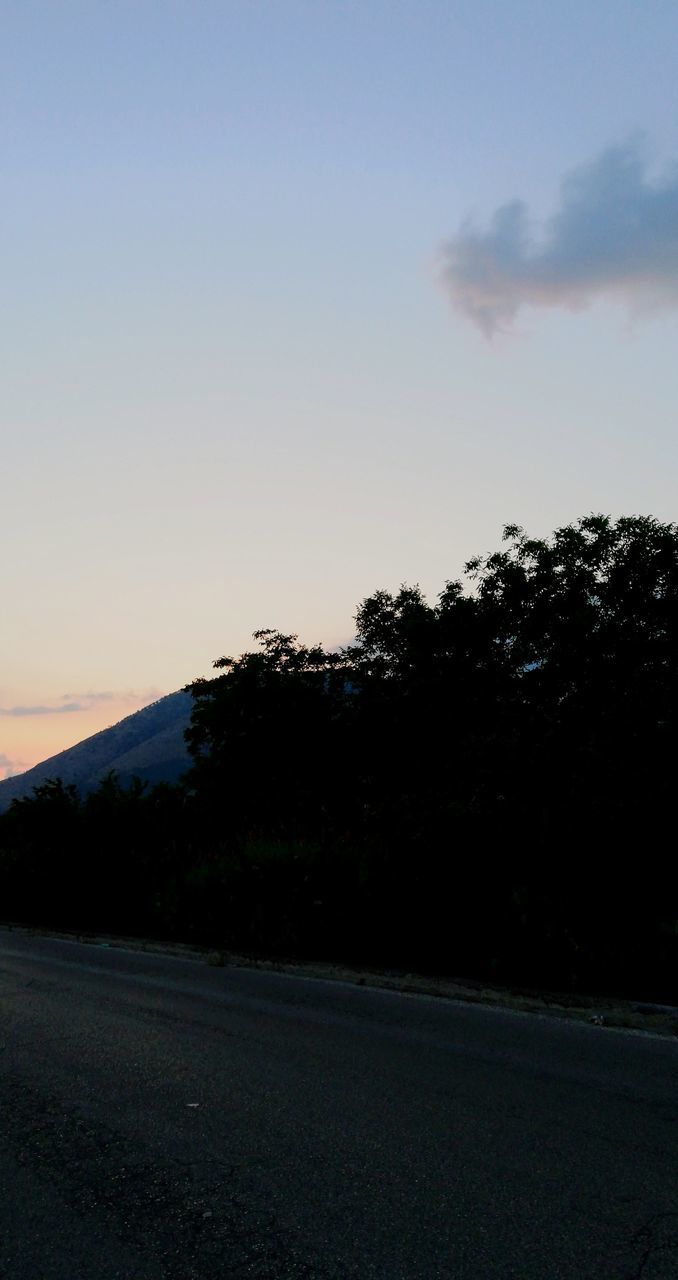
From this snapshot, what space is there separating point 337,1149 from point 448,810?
872 cm

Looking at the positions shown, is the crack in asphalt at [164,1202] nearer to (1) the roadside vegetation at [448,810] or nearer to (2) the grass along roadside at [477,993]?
(2) the grass along roadside at [477,993]

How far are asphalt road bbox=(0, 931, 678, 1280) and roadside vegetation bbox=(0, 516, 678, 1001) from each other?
2.67 m

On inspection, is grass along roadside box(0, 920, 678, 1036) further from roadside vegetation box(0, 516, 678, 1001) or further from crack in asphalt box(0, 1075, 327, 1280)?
crack in asphalt box(0, 1075, 327, 1280)

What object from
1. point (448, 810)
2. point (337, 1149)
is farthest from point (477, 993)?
point (337, 1149)

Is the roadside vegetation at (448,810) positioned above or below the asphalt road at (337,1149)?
above

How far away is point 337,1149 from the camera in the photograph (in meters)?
4.82

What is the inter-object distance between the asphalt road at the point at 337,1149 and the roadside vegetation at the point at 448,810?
267cm

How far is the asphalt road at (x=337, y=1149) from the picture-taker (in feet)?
12.2

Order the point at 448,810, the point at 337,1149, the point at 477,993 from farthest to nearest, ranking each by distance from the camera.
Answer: the point at 448,810, the point at 477,993, the point at 337,1149

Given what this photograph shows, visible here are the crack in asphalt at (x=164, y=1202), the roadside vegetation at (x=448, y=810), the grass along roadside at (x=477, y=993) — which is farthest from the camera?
the roadside vegetation at (x=448, y=810)

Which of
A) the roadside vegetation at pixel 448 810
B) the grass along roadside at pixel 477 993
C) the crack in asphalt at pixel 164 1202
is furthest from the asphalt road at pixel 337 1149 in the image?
the roadside vegetation at pixel 448 810

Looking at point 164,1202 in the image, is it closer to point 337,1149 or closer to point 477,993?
point 337,1149

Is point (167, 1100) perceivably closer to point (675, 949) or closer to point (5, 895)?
point (675, 949)

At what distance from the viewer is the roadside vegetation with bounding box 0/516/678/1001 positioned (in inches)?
450
